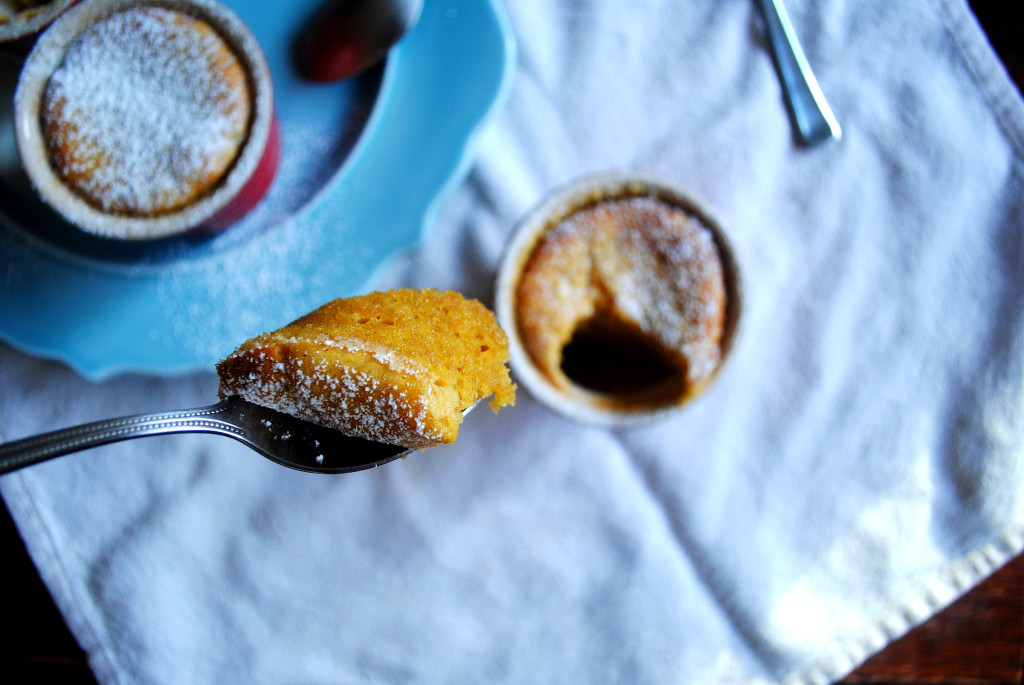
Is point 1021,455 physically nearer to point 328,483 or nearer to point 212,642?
point 328,483

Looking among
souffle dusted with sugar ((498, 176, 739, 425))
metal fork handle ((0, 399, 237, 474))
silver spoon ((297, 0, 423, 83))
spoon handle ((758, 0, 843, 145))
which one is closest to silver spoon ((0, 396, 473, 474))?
metal fork handle ((0, 399, 237, 474))

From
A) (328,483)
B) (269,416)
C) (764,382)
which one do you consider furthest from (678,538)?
(269,416)

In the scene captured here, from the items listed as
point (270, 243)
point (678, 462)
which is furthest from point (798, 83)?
point (270, 243)

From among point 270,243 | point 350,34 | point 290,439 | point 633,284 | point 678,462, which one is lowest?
point 678,462

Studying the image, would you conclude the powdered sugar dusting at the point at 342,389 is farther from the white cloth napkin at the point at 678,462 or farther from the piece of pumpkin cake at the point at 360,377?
the white cloth napkin at the point at 678,462

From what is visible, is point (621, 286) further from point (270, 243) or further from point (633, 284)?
point (270, 243)

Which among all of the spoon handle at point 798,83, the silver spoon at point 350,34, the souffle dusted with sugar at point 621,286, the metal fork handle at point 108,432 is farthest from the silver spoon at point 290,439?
the spoon handle at point 798,83
